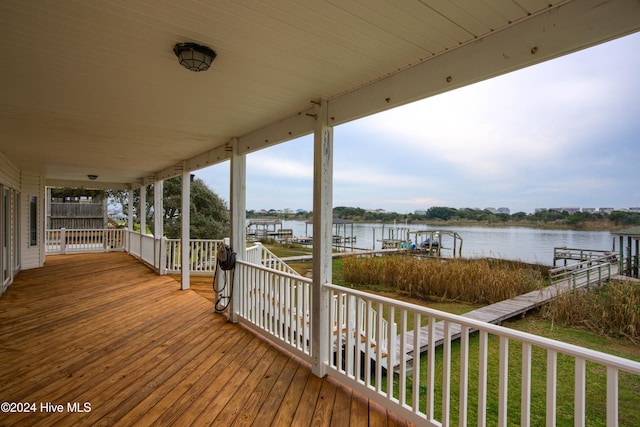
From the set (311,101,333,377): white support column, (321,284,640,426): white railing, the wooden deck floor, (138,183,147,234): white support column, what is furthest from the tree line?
(138,183,147,234): white support column

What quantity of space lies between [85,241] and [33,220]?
3.29 m

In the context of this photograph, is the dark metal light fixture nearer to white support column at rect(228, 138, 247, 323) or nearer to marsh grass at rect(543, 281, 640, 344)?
white support column at rect(228, 138, 247, 323)

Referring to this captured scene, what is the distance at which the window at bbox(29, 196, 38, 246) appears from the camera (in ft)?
26.3

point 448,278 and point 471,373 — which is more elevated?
point 448,278

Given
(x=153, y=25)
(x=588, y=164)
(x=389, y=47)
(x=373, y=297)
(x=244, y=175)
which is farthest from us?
(x=588, y=164)

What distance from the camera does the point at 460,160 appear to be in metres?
14.1

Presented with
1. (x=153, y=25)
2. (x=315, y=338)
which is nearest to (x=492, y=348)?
(x=315, y=338)

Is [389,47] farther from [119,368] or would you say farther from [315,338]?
Result: [119,368]

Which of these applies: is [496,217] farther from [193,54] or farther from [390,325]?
[193,54]

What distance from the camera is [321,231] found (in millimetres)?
2842

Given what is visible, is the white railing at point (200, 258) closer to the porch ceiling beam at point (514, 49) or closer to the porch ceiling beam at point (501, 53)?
the porch ceiling beam at point (501, 53)

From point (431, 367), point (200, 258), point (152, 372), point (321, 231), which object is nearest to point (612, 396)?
point (431, 367)

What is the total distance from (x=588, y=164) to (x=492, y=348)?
386 centimetres

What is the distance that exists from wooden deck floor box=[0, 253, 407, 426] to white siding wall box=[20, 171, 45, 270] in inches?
140
